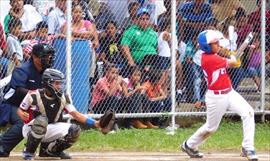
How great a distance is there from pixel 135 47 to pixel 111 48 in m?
0.47

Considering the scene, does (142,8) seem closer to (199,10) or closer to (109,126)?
(199,10)

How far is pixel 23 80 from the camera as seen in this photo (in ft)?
37.4

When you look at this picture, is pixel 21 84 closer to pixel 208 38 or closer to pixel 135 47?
pixel 208 38

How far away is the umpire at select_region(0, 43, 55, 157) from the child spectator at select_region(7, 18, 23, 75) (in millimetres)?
1881

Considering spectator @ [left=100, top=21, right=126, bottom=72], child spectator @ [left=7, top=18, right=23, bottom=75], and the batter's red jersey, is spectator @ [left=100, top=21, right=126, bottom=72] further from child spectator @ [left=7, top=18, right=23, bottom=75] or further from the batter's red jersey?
the batter's red jersey

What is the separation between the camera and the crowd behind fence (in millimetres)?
13867

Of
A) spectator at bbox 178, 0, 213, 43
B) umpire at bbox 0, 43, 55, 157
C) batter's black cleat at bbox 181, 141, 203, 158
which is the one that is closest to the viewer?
umpire at bbox 0, 43, 55, 157

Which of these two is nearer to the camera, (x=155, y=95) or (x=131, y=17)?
(x=131, y=17)

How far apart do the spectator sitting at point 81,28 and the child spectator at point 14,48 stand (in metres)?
0.81

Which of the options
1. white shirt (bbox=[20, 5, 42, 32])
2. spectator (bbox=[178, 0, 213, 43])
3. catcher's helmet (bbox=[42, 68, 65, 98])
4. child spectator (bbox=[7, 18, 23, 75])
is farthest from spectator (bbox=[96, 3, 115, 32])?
catcher's helmet (bbox=[42, 68, 65, 98])

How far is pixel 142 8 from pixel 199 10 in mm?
1209

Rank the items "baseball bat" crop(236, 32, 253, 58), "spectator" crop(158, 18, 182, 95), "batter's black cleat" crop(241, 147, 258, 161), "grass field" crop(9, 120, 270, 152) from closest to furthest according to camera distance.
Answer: "batter's black cleat" crop(241, 147, 258, 161) → "grass field" crop(9, 120, 270, 152) → "baseball bat" crop(236, 32, 253, 58) → "spectator" crop(158, 18, 182, 95)

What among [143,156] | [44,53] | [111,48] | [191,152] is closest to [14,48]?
[111,48]

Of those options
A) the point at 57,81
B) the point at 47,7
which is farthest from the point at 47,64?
the point at 47,7
